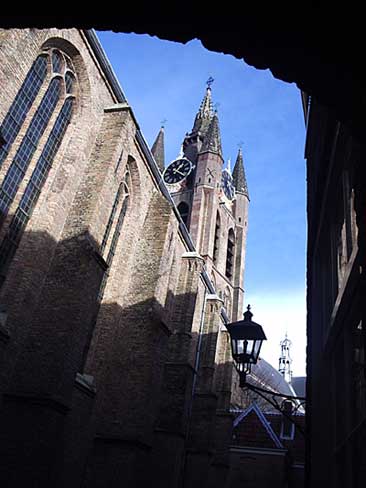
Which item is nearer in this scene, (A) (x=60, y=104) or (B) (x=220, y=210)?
(A) (x=60, y=104)

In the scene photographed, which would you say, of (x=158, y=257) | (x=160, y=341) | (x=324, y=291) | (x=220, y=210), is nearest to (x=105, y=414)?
(x=160, y=341)

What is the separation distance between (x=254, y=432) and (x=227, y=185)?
23631 mm

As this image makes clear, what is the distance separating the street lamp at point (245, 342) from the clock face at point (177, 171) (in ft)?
116

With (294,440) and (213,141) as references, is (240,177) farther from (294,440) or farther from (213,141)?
(294,440)

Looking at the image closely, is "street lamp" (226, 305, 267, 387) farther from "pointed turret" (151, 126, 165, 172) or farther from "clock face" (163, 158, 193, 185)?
"pointed turret" (151, 126, 165, 172)

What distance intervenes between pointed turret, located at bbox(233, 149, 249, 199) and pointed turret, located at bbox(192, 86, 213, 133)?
16.1 feet

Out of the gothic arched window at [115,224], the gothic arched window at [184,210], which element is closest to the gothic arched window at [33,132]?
the gothic arched window at [115,224]

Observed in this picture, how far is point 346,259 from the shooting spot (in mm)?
3523

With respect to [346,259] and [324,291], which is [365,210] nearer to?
[346,259]

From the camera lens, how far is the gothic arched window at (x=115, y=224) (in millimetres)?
13344

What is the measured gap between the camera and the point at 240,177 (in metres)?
46.2

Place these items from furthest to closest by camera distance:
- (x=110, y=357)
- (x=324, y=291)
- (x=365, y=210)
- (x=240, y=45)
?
(x=110, y=357) → (x=324, y=291) → (x=240, y=45) → (x=365, y=210)

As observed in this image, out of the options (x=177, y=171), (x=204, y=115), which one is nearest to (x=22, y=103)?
(x=177, y=171)

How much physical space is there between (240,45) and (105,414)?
11.8 m
